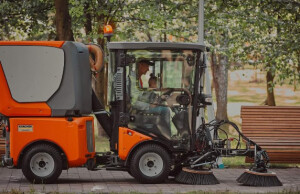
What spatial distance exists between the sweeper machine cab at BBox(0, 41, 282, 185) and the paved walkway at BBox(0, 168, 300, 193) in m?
0.24

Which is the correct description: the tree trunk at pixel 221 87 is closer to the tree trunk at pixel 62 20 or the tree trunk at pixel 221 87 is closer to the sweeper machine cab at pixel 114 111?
the tree trunk at pixel 62 20

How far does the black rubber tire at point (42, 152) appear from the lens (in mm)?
11617

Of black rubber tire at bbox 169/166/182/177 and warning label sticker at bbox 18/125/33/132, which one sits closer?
warning label sticker at bbox 18/125/33/132

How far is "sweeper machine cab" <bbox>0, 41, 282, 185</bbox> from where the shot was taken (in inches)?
458

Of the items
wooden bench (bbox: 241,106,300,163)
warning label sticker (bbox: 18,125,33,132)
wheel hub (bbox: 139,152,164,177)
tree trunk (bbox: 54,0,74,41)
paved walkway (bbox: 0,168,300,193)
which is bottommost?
paved walkway (bbox: 0,168,300,193)

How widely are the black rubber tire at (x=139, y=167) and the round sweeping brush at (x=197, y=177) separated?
258mm

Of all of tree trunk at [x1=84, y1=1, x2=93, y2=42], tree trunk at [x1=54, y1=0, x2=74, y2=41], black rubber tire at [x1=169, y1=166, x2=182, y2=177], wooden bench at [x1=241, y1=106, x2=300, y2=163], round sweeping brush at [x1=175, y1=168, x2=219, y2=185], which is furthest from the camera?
tree trunk at [x1=84, y1=1, x2=93, y2=42]

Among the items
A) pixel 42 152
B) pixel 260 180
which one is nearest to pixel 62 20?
pixel 42 152

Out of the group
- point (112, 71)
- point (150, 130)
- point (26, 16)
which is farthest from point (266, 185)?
point (26, 16)

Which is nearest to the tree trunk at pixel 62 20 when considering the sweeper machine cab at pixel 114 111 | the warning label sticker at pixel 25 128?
the sweeper machine cab at pixel 114 111

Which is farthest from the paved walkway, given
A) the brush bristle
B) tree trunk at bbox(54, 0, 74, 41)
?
tree trunk at bbox(54, 0, 74, 41)

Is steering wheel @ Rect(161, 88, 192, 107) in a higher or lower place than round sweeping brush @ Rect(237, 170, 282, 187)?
higher

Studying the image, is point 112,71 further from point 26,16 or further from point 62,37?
point 26,16

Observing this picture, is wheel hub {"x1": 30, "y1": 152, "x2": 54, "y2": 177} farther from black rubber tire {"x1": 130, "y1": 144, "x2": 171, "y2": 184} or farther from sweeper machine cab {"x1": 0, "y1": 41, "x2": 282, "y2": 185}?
black rubber tire {"x1": 130, "y1": 144, "x2": 171, "y2": 184}
